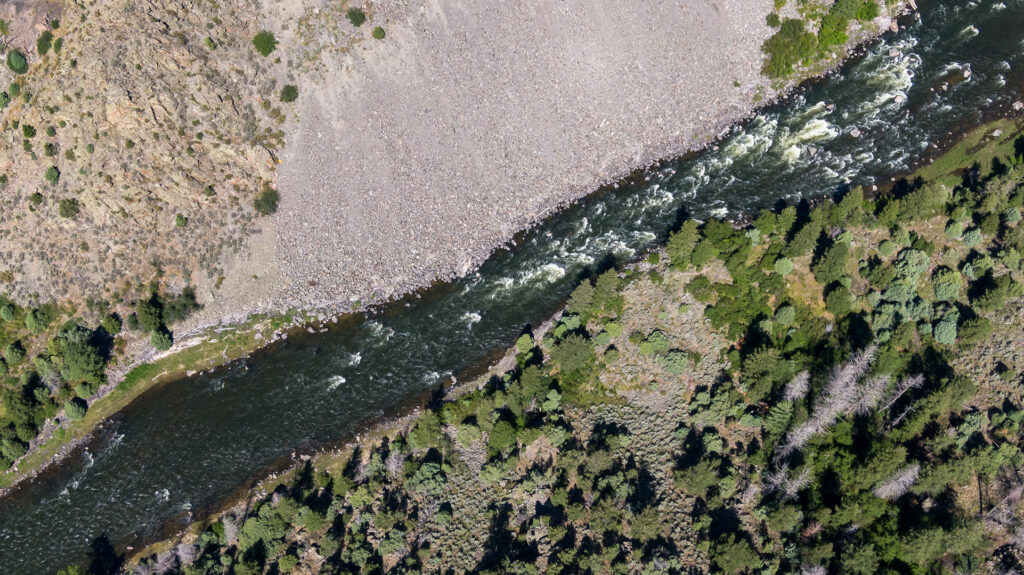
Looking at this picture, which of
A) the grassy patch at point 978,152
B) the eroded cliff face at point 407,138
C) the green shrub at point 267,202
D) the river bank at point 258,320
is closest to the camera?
the grassy patch at point 978,152

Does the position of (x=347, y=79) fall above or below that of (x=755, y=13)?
above

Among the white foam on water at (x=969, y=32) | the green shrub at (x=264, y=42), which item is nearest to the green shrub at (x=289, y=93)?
the green shrub at (x=264, y=42)

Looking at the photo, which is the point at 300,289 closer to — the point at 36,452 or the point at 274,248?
the point at 274,248

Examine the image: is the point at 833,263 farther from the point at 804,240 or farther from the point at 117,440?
the point at 117,440

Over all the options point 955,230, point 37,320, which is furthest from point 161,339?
point 955,230

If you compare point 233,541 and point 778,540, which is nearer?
point 778,540

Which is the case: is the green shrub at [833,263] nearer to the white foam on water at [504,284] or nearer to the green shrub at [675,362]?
the green shrub at [675,362]

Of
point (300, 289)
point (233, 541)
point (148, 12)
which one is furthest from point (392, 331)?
point (148, 12)
